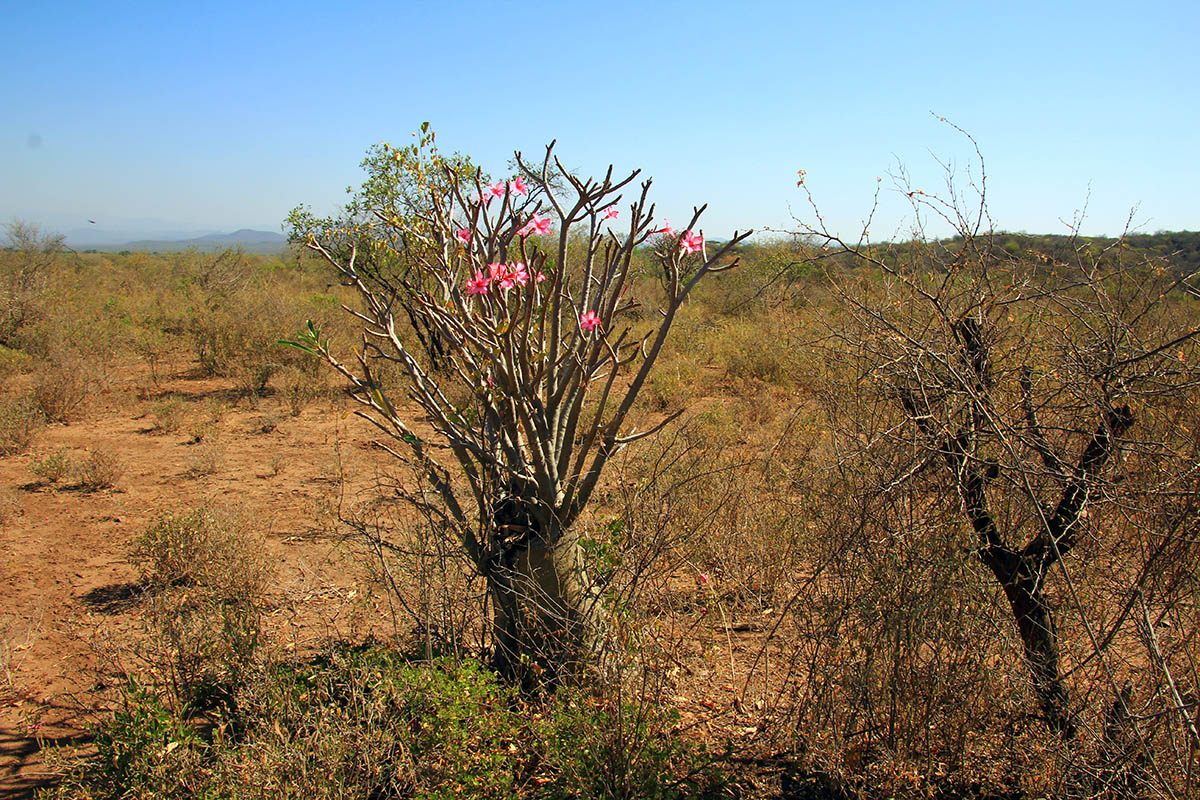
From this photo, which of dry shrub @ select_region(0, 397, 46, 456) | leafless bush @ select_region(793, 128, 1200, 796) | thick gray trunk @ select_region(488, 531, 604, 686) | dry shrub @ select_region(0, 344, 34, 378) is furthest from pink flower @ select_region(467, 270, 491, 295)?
dry shrub @ select_region(0, 344, 34, 378)

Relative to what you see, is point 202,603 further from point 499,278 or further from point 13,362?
point 13,362

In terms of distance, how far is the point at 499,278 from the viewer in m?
→ 2.59

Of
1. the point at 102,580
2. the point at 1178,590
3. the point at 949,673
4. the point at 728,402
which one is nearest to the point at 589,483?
the point at 949,673

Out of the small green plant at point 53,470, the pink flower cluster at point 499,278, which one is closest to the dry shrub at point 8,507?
the small green plant at point 53,470

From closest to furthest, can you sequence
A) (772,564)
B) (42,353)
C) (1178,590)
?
(1178,590), (772,564), (42,353)

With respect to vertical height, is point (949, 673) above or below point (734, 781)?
above

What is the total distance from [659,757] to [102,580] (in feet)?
13.1

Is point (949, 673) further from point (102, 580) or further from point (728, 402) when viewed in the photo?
point (728, 402)

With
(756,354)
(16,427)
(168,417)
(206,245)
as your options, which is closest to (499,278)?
(168,417)

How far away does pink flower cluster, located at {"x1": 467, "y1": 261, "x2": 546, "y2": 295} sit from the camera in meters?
2.54

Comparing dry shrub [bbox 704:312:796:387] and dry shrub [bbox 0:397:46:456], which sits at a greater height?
dry shrub [bbox 704:312:796:387]

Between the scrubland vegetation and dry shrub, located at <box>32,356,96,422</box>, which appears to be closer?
the scrubland vegetation

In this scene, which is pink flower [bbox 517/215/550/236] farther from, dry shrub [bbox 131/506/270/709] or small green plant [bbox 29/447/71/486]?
small green plant [bbox 29/447/71/486]

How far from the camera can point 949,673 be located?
226 cm
